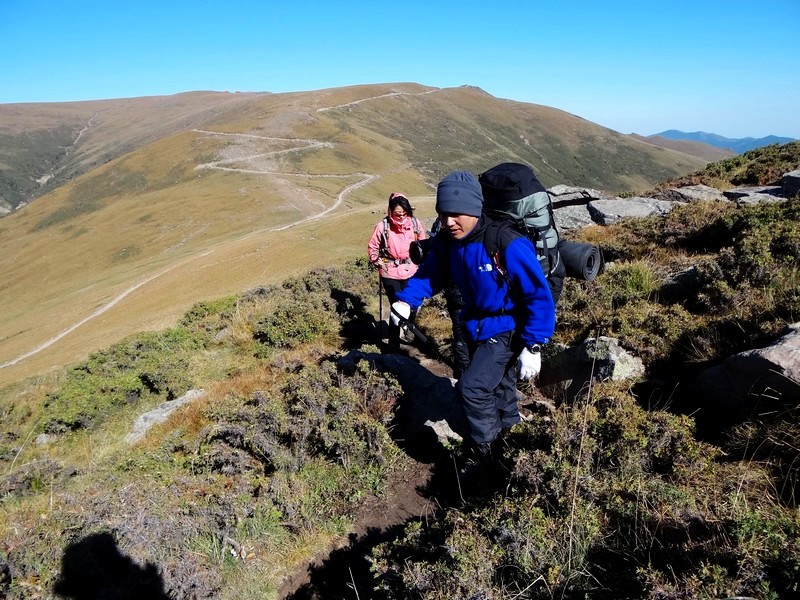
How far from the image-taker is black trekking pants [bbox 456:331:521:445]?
3.59 meters

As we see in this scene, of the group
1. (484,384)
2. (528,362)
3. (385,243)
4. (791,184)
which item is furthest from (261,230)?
(528,362)

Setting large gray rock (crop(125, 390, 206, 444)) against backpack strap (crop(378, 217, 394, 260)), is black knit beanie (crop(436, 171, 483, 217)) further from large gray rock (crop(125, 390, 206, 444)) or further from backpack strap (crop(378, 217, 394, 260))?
large gray rock (crop(125, 390, 206, 444))

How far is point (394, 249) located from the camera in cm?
691

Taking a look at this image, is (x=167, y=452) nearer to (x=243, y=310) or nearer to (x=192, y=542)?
(x=192, y=542)

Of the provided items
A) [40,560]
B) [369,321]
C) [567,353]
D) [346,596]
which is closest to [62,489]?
[40,560]

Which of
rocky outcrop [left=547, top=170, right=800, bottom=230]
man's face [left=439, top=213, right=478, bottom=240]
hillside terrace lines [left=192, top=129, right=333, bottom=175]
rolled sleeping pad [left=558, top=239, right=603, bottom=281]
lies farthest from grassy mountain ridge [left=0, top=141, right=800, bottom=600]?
hillside terrace lines [left=192, top=129, right=333, bottom=175]

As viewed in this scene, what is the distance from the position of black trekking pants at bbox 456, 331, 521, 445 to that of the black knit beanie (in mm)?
1013

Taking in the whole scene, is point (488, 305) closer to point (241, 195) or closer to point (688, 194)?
point (688, 194)

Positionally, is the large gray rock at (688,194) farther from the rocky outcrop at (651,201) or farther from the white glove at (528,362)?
the white glove at (528,362)

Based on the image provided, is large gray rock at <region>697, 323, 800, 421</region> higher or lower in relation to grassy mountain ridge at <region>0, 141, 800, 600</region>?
higher

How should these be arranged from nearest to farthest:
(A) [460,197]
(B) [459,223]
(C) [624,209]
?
1. (A) [460,197]
2. (B) [459,223]
3. (C) [624,209]

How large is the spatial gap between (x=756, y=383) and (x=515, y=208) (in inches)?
81.4

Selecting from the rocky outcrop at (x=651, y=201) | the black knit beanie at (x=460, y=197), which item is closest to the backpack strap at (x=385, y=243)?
the black knit beanie at (x=460, y=197)

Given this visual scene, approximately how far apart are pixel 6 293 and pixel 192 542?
214 ft
